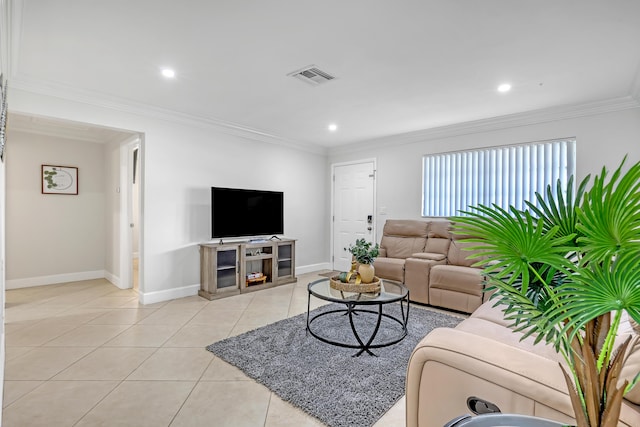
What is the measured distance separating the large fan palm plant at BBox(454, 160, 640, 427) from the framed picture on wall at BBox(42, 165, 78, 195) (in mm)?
5949

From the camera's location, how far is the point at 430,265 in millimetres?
3840

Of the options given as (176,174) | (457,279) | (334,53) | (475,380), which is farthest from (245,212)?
(475,380)

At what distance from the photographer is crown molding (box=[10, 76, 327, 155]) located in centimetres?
308

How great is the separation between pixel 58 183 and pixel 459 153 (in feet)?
19.8

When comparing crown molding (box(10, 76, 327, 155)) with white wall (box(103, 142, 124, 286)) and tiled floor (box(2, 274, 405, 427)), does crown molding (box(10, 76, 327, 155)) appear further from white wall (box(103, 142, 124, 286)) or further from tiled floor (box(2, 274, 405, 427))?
tiled floor (box(2, 274, 405, 427))

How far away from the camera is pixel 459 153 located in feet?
14.9

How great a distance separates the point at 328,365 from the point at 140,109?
348cm

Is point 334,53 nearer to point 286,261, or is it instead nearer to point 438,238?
point 438,238

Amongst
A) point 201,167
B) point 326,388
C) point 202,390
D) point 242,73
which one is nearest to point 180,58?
point 242,73

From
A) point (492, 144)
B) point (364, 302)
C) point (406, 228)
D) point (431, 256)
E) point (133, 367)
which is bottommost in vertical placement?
point (133, 367)

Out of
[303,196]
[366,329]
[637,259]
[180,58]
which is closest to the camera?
[637,259]

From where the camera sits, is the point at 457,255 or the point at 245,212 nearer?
the point at 457,255

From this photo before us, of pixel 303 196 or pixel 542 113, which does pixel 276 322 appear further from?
pixel 542 113

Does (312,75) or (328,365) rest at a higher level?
(312,75)
